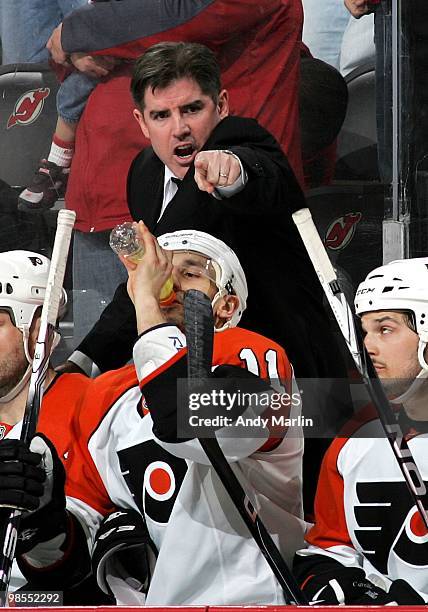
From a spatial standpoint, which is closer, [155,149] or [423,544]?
[423,544]

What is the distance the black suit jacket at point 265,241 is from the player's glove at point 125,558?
343 mm

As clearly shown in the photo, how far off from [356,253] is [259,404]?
349 millimetres

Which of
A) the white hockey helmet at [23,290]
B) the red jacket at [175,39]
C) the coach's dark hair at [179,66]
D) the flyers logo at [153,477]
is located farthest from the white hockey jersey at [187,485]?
the coach's dark hair at [179,66]

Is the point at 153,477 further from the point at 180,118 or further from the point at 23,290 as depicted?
the point at 180,118

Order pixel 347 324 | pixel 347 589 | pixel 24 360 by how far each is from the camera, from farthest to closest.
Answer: pixel 24 360 → pixel 347 324 → pixel 347 589

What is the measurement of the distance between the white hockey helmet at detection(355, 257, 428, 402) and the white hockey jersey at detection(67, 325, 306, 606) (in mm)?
195

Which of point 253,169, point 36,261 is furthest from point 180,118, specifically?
point 36,261

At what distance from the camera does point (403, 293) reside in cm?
227

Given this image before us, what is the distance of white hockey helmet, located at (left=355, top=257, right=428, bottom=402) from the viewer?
226cm

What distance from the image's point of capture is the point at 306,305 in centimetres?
236

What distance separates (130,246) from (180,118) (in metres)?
0.27

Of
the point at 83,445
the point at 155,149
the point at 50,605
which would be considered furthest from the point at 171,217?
the point at 50,605

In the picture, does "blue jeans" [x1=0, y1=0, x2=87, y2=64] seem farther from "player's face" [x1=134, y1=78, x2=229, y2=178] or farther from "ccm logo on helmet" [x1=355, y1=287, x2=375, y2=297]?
"ccm logo on helmet" [x1=355, y1=287, x2=375, y2=297]

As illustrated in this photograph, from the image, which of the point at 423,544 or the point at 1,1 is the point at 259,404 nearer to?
the point at 423,544
